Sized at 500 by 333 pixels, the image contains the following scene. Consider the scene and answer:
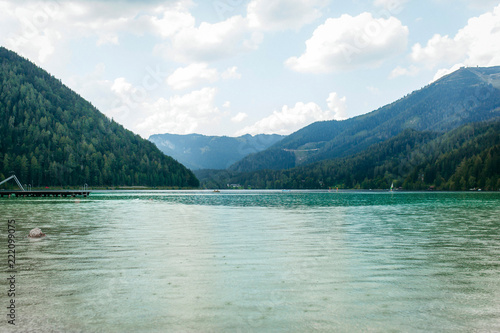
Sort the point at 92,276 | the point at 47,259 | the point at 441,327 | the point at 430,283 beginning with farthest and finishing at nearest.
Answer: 1. the point at 47,259
2. the point at 92,276
3. the point at 430,283
4. the point at 441,327

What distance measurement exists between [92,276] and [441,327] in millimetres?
17182

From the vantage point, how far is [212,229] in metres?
47.4

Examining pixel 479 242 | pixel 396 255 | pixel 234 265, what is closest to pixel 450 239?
pixel 479 242

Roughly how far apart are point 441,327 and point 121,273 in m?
16.5

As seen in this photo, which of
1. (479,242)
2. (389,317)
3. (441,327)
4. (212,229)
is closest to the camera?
(441,327)

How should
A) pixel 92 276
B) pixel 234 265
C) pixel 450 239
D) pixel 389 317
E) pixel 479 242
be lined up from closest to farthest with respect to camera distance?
pixel 389 317
pixel 92 276
pixel 234 265
pixel 479 242
pixel 450 239

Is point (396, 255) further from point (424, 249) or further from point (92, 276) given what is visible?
point (92, 276)

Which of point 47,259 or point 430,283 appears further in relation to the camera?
point 47,259

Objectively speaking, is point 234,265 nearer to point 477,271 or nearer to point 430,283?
point 430,283

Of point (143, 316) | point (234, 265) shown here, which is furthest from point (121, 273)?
point (143, 316)

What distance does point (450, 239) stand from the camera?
123ft

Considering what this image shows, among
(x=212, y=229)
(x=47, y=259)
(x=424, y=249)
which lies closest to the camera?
(x=47, y=259)

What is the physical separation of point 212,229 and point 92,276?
26.4 metres

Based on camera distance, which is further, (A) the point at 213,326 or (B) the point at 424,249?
(B) the point at 424,249
